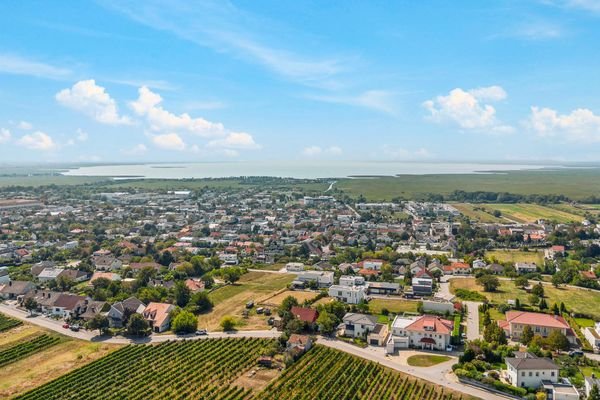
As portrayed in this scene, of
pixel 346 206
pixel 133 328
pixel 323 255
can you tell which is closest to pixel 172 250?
pixel 323 255

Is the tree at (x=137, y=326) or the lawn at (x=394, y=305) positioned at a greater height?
the tree at (x=137, y=326)

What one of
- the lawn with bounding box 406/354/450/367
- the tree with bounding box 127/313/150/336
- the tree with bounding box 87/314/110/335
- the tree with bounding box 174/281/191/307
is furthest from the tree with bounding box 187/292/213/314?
the lawn with bounding box 406/354/450/367

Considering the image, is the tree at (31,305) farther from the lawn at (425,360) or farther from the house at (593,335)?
the house at (593,335)

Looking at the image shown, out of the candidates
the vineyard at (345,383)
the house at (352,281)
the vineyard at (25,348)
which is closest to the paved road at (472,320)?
the vineyard at (345,383)

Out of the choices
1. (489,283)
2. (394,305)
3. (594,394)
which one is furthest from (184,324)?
(489,283)

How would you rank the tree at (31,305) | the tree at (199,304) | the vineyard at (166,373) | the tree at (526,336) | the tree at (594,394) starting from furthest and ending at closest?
1. the tree at (199,304)
2. the tree at (31,305)
3. the tree at (526,336)
4. the vineyard at (166,373)
5. the tree at (594,394)

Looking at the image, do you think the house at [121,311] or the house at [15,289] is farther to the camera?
the house at [15,289]

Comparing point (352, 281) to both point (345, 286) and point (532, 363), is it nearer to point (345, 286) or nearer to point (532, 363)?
point (345, 286)
